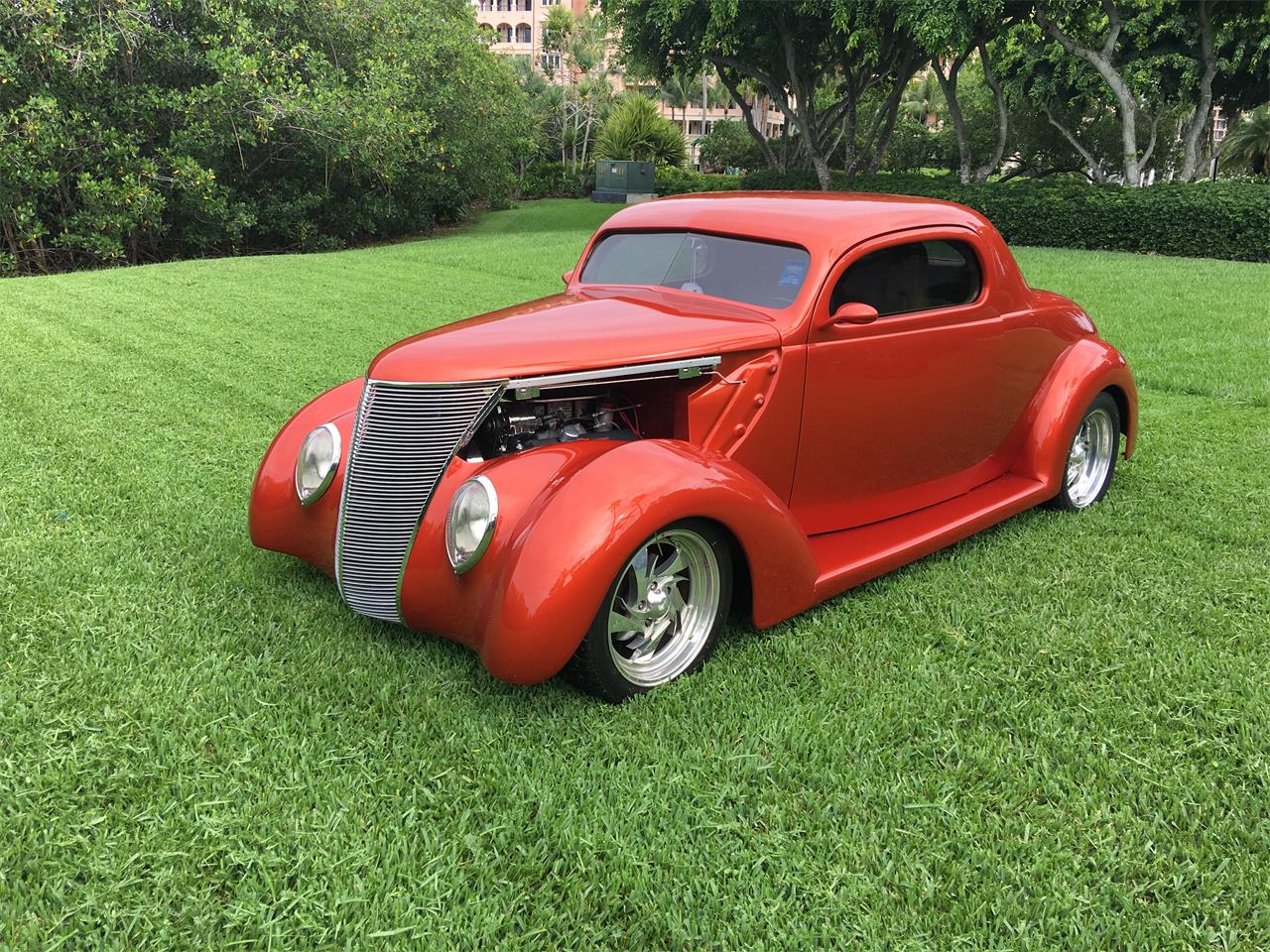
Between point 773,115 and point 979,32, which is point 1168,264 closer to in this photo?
point 979,32

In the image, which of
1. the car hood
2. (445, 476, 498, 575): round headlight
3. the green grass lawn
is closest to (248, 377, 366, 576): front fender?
the green grass lawn

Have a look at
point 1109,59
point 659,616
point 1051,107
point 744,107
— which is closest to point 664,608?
point 659,616

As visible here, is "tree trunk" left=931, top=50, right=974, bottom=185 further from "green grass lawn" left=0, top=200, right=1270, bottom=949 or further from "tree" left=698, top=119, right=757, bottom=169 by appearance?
"tree" left=698, top=119, right=757, bottom=169

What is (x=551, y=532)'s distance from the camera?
2482mm

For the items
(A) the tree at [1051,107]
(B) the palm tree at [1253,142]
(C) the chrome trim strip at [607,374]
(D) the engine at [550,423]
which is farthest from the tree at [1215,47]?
(D) the engine at [550,423]

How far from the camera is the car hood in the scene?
2.77 meters

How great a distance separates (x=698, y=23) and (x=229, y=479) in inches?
787

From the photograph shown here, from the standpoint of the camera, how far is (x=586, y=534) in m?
2.47

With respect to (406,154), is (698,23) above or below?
above

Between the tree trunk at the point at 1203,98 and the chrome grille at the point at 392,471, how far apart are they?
20.4m

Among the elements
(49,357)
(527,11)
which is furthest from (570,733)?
(527,11)

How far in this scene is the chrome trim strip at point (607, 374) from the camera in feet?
9.04

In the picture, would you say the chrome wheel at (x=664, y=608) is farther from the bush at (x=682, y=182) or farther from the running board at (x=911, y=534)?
the bush at (x=682, y=182)

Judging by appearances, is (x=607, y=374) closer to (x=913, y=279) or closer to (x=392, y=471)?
(x=392, y=471)
